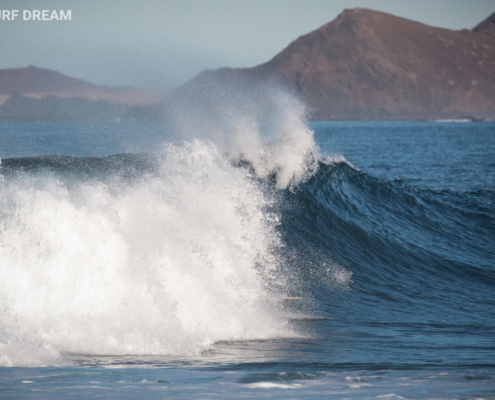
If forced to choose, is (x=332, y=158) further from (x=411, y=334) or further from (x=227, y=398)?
(x=227, y=398)

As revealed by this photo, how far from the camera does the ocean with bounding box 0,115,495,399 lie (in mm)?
4855

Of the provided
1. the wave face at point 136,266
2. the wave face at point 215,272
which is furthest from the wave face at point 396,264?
the wave face at point 136,266

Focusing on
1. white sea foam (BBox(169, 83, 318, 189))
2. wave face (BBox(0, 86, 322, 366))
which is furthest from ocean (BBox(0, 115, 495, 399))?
white sea foam (BBox(169, 83, 318, 189))

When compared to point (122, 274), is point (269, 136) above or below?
above

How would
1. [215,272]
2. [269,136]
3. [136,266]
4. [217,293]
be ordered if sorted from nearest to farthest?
[136,266] < [217,293] < [215,272] < [269,136]

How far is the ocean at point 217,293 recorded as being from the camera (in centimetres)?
486

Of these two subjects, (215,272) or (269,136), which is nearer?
(215,272)

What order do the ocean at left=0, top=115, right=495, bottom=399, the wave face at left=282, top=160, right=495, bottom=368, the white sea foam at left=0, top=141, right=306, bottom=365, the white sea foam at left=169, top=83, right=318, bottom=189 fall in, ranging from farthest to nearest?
the white sea foam at left=169, top=83, right=318, bottom=189, the wave face at left=282, top=160, right=495, bottom=368, the white sea foam at left=0, top=141, right=306, bottom=365, the ocean at left=0, top=115, right=495, bottom=399

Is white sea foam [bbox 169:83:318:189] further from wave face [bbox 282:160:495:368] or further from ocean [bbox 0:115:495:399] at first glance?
ocean [bbox 0:115:495:399]

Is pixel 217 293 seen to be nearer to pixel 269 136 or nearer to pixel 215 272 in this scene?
pixel 215 272

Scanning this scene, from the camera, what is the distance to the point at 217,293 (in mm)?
7000

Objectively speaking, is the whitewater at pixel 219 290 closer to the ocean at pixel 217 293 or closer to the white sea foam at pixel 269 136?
the ocean at pixel 217 293

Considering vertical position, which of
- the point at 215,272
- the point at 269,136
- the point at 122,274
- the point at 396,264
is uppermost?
the point at 269,136

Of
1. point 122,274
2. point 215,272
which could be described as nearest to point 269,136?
point 215,272
